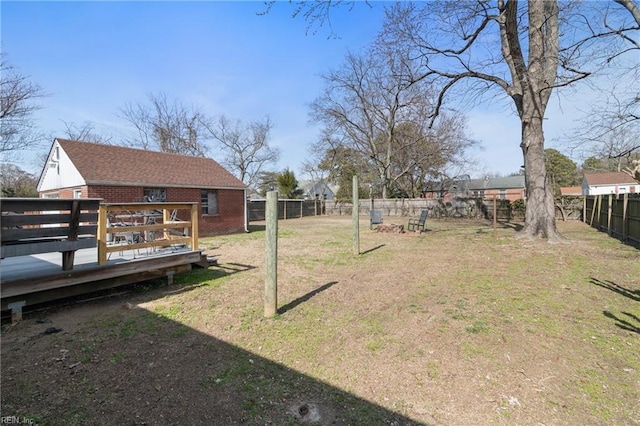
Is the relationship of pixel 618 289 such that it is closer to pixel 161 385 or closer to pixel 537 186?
pixel 537 186

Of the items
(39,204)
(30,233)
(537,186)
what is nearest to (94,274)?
(30,233)

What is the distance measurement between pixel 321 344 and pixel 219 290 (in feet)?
8.82

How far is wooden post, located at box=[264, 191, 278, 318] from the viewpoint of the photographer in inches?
155

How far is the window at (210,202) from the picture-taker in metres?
14.2

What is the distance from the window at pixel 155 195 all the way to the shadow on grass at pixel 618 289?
13542 millimetres

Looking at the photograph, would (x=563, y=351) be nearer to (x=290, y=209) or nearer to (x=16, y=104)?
(x=290, y=209)

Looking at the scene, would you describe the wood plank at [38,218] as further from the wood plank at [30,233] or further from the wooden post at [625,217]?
the wooden post at [625,217]

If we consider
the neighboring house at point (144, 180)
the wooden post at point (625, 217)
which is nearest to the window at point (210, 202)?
the neighboring house at point (144, 180)

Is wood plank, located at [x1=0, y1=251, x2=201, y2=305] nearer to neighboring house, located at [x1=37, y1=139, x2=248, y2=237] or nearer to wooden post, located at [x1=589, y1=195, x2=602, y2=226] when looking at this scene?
neighboring house, located at [x1=37, y1=139, x2=248, y2=237]

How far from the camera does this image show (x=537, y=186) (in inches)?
388

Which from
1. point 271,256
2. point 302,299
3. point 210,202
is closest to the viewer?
point 271,256

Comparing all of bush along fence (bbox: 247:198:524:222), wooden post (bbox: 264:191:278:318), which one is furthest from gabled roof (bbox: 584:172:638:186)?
wooden post (bbox: 264:191:278:318)

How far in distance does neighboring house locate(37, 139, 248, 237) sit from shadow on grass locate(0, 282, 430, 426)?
8882mm

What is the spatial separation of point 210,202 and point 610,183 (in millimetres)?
52219
